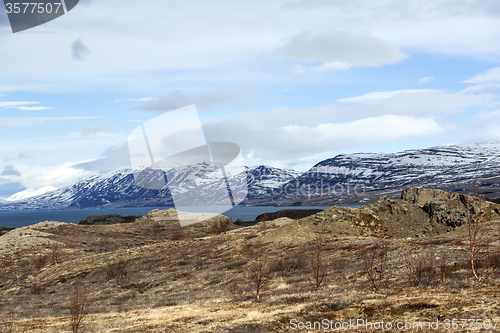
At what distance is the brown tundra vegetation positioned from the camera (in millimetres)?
14172

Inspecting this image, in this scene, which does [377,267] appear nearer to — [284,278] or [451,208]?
[284,278]

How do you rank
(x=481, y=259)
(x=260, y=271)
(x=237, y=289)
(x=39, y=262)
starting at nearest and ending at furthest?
(x=481, y=259), (x=260, y=271), (x=237, y=289), (x=39, y=262)

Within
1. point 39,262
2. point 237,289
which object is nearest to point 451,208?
point 237,289

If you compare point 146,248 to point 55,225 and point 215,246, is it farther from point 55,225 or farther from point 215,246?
point 55,225

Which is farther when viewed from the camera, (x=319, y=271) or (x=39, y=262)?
(x=39, y=262)

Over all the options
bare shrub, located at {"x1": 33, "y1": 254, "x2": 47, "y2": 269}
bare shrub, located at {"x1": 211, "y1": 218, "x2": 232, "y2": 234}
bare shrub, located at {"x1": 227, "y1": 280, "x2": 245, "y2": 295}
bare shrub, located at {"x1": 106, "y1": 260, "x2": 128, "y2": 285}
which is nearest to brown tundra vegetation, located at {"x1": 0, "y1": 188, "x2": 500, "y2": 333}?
bare shrub, located at {"x1": 227, "y1": 280, "x2": 245, "y2": 295}

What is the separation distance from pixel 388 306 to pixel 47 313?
2131cm

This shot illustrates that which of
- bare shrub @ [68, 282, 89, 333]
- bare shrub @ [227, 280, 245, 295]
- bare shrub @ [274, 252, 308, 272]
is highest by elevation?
bare shrub @ [68, 282, 89, 333]

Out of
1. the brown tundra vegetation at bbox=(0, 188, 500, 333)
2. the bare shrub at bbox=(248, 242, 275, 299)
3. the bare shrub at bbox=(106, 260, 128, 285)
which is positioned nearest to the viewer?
the brown tundra vegetation at bbox=(0, 188, 500, 333)

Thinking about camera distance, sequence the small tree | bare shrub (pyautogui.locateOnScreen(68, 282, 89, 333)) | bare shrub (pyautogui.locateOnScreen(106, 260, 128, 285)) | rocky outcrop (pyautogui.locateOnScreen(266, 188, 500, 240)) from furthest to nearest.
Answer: rocky outcrop (pyautogui.locateOnScreen(266, 188, 500, 240)), bare shrub (pyautogui.locateOnScreen(106, 260, 128, 285)), the small tree, bare shrub (pyautogui.locateOnScreen(68, 282, 89, 333))

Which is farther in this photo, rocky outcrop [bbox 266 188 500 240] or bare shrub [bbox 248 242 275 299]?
rocky outcrop [bbox 266 188 500 240]

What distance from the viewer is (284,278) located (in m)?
26.4

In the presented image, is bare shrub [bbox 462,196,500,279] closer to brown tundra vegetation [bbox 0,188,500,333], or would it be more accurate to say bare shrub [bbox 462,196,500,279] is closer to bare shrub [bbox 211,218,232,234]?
brown tundra vegetation [bbox 0,188,500,333]

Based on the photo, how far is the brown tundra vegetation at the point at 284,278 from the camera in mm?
14172
